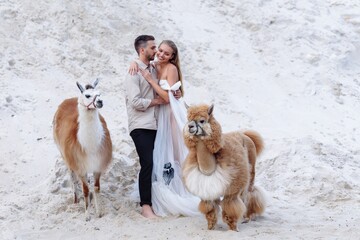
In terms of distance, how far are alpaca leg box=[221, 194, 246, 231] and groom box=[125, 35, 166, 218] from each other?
109 centimetres

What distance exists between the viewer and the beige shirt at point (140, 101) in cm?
702

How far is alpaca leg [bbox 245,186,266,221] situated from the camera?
6.93 meters

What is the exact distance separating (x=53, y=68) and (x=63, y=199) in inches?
165

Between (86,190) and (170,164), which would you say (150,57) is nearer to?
(170,164)

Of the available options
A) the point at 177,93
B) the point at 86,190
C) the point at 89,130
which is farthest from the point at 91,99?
the point at 86,190

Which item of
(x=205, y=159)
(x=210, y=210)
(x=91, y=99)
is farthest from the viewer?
(x=91, y=99)

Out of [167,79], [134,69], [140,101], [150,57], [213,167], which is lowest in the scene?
[213,167]

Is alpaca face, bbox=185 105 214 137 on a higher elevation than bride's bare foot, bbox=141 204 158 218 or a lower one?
higher

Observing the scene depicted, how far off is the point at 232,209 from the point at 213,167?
471 millimetres

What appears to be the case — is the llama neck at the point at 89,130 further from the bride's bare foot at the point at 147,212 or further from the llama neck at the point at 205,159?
the llama neck at the point at 205,159

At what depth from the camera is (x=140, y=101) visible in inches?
275

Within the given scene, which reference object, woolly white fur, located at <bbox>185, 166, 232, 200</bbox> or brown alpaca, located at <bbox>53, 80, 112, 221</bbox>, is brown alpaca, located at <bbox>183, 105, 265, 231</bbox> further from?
brown alpaca, located at <bbox>53, 80, 112, 221</bbox>

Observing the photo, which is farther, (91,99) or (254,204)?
(254,204)

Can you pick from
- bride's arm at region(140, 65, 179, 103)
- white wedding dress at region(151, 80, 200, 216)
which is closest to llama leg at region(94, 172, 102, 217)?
white wedding dress at region(151, 80, 200, 216)
